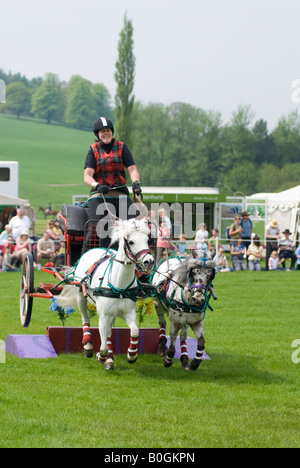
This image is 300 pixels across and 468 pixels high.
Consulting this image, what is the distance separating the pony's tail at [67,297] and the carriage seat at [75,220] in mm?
793

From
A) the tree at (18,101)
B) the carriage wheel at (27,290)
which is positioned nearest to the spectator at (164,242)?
the carriage wheel at (27,290)

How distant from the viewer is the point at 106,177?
30.4 feet

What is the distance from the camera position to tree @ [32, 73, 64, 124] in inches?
3777

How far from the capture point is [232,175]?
76.2 m

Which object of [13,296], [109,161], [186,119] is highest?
[186,119]

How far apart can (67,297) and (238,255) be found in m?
13.9

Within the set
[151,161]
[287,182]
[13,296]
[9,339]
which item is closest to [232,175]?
[287,182]

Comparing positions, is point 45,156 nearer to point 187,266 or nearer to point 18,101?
point 18,101

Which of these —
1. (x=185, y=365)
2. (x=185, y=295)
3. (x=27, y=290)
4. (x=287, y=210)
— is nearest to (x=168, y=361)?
(x=185, y=365)

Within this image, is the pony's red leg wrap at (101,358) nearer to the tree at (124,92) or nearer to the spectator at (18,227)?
the spectator at (18,227)

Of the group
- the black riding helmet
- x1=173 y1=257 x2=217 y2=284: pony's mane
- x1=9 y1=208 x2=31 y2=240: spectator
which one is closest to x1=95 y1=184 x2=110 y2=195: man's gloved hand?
the black riding helmet
